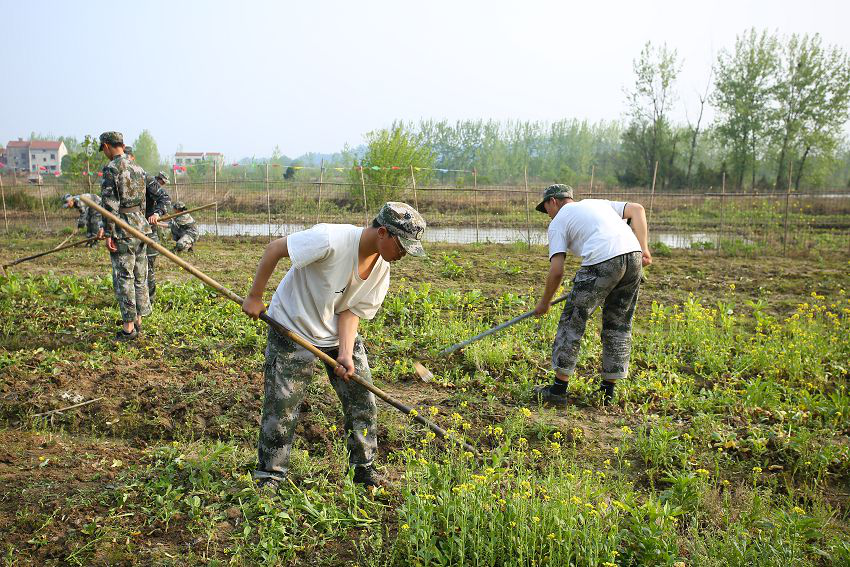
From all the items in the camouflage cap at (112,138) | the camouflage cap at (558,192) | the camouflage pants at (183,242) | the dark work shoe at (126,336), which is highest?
the camouflage cap at (112,138)

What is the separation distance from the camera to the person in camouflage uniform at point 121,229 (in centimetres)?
620

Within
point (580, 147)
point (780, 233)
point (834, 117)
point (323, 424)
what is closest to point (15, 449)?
point (323, 424)

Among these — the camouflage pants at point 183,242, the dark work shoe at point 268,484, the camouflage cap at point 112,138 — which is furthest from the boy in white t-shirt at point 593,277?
the camouflage pants at point 183,242

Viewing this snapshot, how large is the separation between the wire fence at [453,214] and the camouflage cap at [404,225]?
12.1 metres

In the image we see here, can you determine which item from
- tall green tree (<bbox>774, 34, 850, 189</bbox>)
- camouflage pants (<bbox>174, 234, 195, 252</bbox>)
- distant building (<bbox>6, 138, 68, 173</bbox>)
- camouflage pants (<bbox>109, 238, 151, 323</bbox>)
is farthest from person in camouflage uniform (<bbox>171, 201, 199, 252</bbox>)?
distant building (<bbox>6, 138, 68, 173</bbox>)

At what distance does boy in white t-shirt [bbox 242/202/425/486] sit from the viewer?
116 inches

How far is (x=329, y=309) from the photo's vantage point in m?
3.21

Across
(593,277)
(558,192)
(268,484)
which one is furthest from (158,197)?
(593,277)

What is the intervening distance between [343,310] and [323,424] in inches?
51.7

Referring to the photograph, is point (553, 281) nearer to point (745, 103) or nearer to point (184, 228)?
point (184, 228)

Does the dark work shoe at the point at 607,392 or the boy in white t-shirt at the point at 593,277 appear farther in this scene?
the dark work shoe at the point at 607,392

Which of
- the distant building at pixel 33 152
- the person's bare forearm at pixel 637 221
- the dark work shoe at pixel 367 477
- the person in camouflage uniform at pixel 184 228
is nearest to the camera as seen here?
the dark work shoe at pixel 367 477

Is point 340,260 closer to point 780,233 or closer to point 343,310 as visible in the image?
point 343,310

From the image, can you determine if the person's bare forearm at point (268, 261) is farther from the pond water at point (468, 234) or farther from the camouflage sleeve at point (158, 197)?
the pond water at point (468, 234)
